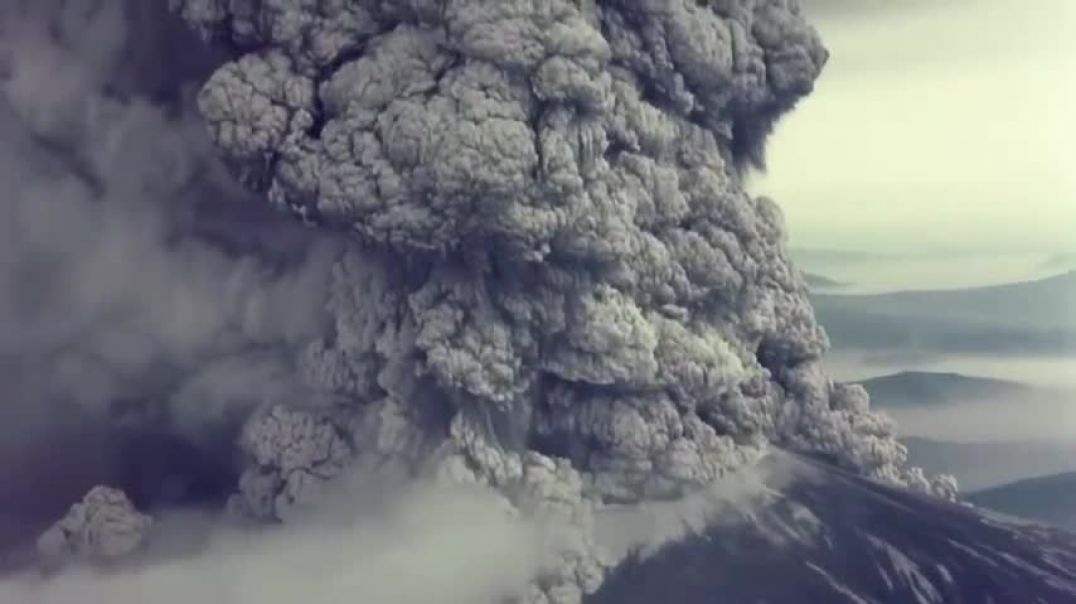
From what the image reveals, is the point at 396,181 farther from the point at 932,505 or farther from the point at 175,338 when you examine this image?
the point at 932,505

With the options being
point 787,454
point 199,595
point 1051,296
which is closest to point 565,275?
point 787,454

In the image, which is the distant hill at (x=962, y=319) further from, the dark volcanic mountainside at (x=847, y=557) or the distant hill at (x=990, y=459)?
the dark volcanic mountainside at (x=847, y=557)

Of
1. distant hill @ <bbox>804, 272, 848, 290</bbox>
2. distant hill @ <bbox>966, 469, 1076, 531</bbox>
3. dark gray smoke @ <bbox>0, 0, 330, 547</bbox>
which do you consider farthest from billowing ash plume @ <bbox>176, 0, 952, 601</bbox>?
distant hill @ <bbox>966, 469, 1076, 531</bbox>

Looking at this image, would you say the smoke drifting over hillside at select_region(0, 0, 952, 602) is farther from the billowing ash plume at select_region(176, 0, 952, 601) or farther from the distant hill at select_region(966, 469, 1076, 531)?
the distant hill at select_region(966, 469, 1076, 531)

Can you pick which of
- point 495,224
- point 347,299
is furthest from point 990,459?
point 347,299

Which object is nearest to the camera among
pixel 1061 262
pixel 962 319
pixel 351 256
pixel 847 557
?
pixel 351 256

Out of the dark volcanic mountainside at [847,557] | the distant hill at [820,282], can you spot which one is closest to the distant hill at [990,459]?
the dark volcanic mountainside at [847,557]

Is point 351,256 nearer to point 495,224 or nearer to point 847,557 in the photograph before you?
point 495,224
